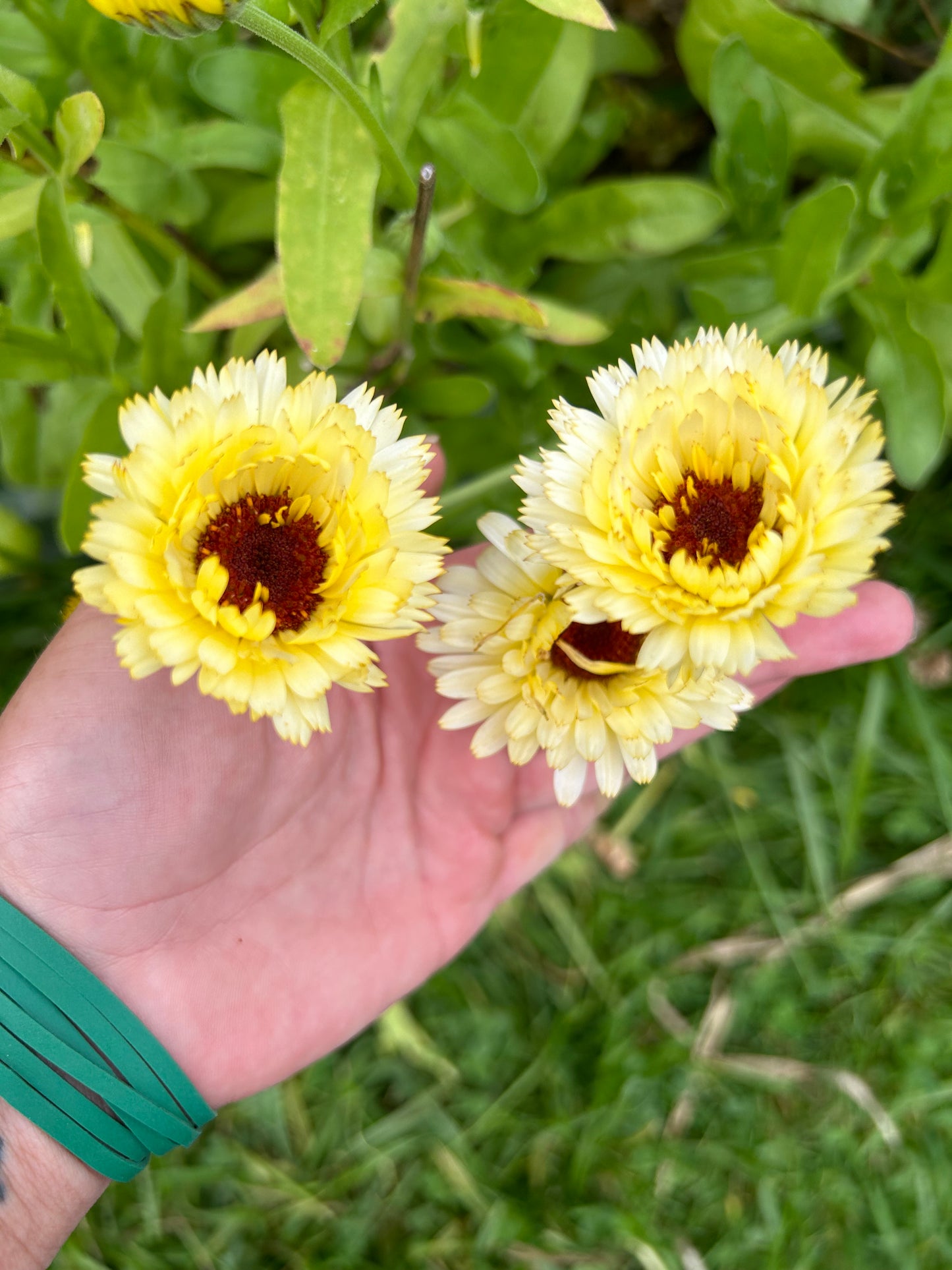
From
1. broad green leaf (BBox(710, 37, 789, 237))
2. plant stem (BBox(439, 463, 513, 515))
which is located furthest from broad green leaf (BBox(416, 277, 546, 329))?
broad green leaf (BBox(710, 37, 789, 237))

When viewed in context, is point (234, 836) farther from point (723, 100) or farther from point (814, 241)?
point (723, 100)

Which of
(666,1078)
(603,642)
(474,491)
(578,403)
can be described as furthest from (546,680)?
(666,1078)

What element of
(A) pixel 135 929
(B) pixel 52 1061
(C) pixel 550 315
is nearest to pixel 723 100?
(C) pixel 550 315

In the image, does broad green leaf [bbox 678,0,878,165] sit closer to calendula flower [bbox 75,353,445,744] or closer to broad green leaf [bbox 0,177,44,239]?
calendula flower [bbox 75,353,445,744]

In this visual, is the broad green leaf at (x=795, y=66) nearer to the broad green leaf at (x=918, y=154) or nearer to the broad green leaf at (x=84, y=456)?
the broad green leaf at (x=918, y=154)

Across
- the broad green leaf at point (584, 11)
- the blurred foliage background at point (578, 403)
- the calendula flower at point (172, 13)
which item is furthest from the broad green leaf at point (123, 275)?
the broad green leaf at point (584, 11)
